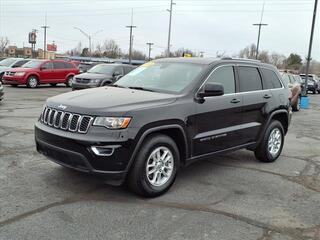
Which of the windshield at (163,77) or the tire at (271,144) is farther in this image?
the tire at (271,144)

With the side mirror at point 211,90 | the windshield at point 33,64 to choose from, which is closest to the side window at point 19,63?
the windshield at point 33,64

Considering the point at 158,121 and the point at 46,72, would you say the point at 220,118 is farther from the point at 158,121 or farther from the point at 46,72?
the point at 46,72

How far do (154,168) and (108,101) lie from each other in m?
1.01

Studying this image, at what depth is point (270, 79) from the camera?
24.2ft

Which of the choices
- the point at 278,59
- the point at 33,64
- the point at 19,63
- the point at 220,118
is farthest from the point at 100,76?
the point at 278,59

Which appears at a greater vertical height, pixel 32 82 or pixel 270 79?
pixel 270 79

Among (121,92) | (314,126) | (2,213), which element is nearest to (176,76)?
(121,92)

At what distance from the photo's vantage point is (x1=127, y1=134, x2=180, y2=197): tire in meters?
4.83

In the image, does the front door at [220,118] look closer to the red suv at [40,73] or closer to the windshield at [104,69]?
the windshield at [104,69]

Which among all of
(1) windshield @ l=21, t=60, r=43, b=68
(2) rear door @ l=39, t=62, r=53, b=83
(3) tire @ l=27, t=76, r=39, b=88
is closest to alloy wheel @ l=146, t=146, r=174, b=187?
(3) tire @ l=27, t=76, r=39, b=88

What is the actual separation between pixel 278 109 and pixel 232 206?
3.00 metres

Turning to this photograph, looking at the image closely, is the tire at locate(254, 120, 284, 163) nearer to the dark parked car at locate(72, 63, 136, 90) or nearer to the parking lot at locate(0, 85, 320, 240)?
the parking lot at locate(0, 85, 320, 240)

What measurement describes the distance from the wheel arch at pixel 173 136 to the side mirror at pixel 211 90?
62 centimetres

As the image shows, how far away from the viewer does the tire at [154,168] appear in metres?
4.83
